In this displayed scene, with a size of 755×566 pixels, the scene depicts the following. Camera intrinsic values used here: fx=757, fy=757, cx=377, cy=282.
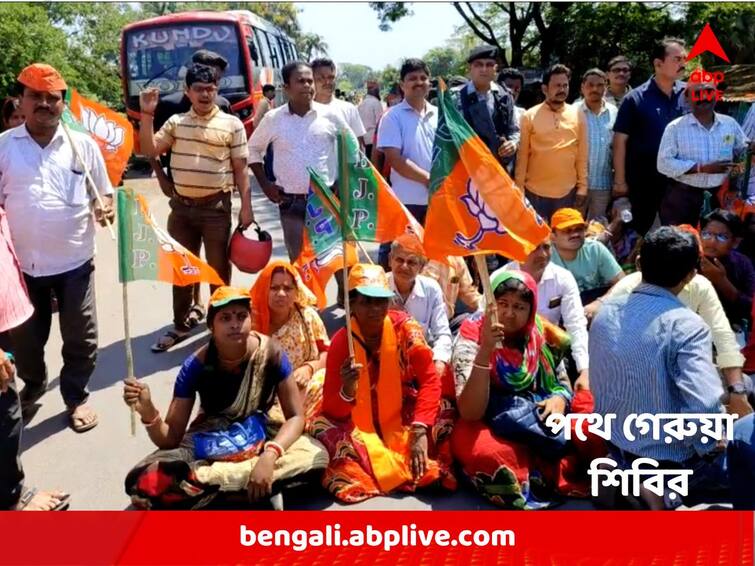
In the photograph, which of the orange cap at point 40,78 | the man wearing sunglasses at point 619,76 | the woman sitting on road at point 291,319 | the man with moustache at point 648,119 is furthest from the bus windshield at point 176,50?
the woman sitting on road at point 291,319

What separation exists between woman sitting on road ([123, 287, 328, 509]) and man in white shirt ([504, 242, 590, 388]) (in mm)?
1386

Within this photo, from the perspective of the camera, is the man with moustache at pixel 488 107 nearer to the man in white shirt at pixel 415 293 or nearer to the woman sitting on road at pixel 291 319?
the man in white shirt at pixel 415 293

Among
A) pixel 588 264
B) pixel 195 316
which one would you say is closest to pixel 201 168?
pixel 195 316

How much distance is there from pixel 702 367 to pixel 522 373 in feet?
2.77

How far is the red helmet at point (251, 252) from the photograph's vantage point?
467 cm

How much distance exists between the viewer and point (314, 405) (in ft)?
11.6

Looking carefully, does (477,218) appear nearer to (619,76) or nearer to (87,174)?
(87,174)

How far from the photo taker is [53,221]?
11.9 feet

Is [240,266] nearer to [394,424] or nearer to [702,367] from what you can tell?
[394,424]

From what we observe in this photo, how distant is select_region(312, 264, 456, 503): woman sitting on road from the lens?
10.5ft

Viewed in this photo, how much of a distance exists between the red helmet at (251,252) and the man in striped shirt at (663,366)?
7.81ft
